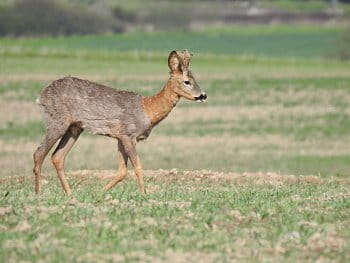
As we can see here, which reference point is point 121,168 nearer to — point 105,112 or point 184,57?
point 105,112

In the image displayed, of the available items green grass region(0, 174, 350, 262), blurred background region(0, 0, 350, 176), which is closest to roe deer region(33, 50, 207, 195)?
green grass region(0, 174, 350, 262)

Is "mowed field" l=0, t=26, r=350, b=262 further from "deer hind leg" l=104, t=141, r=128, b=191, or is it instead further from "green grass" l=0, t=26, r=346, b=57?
"green grass" l=0, t=26, r=346, b=57

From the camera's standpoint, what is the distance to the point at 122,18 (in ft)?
313

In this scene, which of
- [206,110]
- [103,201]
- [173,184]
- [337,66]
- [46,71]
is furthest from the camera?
[337,66]

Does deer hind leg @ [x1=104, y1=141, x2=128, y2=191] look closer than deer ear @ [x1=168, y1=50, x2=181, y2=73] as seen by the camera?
Yes

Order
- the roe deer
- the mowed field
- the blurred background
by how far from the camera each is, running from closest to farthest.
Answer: the mowed field < the roe deer < the blurred background

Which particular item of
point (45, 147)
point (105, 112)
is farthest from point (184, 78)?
point (45, 147)

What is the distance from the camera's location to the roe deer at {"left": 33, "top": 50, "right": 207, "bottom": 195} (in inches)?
626

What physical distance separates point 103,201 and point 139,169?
2.36 meters

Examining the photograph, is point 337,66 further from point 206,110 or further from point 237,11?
point 237,11

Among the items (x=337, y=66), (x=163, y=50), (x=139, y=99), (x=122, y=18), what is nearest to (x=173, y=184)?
(x=139, y=99)

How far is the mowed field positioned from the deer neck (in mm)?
1010

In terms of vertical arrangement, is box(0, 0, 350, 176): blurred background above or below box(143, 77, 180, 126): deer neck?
below

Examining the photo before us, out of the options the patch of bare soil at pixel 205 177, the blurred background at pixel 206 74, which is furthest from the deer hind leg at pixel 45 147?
the blurred background at pixel 206 74
